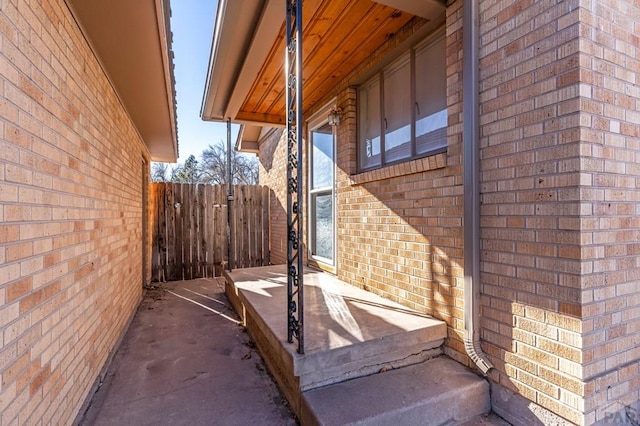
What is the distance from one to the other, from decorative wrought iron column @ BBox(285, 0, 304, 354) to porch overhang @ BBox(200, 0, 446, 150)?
0.44m

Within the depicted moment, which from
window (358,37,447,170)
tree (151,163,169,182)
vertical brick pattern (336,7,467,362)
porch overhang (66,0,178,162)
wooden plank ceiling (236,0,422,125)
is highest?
tree (151,163,169,182)

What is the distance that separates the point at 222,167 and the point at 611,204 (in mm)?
19252

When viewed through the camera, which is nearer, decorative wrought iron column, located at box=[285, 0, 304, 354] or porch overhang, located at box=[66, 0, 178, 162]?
decorative wrought iron column, located at box=[285, 0, 304, 354]

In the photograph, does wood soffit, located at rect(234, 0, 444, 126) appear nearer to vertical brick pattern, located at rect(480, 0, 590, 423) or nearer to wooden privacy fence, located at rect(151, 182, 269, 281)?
vertical brick pattern, located at rect(480, 0, 590, 423)

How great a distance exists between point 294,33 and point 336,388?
2347mm

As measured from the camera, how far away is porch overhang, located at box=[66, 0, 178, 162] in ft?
6.88

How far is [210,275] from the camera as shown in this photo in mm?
6820

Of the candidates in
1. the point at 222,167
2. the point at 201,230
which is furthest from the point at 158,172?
the point at 201,230

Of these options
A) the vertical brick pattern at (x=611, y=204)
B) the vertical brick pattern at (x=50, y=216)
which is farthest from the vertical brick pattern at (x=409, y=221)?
the vertical brick pattern at (x=50, y=216)

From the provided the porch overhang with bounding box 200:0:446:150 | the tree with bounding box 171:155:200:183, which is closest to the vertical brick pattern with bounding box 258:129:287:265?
the porch overhang with bounding box 200:0:446:150

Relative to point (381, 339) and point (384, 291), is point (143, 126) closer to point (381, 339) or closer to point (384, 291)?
point (384, 291)

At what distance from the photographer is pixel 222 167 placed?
19.2 m

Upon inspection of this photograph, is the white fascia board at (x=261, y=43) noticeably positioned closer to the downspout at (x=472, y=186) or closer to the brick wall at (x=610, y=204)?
the downspout at (x=472, y=186)

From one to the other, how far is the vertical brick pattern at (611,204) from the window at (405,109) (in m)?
1.07
